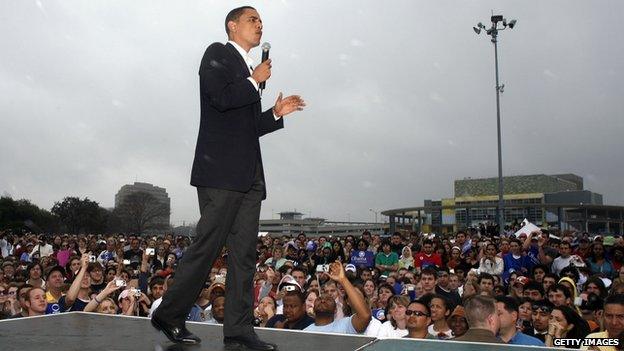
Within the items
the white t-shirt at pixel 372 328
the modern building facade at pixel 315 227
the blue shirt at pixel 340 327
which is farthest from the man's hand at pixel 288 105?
the modern building facade at pixel 315 227

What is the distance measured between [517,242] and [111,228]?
6676 cm

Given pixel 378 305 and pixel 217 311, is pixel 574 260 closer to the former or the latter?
pixel 378 305

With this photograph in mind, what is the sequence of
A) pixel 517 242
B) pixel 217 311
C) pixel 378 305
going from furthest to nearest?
pixel 517 242 → pixel 378 305 → pixel 217 311

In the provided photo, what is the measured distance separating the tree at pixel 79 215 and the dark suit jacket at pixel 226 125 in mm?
64674

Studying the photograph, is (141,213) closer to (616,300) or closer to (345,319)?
(345,319)

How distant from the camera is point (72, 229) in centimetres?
6250

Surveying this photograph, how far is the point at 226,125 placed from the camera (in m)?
3.09

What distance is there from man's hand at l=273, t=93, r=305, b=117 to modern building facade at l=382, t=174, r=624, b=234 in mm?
13452

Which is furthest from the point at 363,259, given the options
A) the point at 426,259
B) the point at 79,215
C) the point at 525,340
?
the point at 79,215

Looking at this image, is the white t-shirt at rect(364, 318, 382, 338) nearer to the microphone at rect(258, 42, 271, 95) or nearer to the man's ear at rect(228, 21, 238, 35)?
the microphone at rect(258, 42, 271, 95)

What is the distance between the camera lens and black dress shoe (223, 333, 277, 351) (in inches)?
117

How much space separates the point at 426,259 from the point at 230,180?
858 centimetres

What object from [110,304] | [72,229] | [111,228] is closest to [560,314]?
[110,304]

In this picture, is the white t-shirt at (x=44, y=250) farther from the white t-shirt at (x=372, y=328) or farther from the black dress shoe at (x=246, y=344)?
the black dress shoe at (x=246, y=344)
